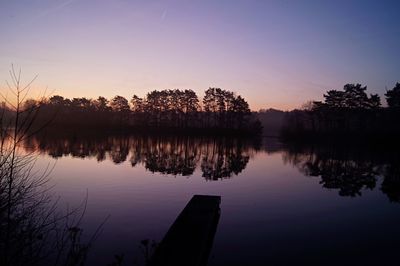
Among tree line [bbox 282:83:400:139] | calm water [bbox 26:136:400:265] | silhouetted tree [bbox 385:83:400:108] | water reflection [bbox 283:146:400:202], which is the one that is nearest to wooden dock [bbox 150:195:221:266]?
calm water [bbox 26:136:400:265]

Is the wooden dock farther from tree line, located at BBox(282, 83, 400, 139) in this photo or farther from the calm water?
tree line, located at BBox(282, 83, 400, 139)

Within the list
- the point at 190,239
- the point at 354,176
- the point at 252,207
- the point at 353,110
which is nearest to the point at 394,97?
the point at 353,110

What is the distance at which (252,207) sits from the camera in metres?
15.4

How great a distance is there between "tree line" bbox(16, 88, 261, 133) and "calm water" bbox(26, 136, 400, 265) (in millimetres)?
63738

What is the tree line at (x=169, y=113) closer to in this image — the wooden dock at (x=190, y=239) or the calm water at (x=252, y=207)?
the calm water at (x=252, y=207)

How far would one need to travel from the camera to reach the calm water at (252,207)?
396 inches

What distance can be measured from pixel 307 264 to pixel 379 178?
62.1 ft

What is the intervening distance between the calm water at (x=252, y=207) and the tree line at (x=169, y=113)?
2509 inches

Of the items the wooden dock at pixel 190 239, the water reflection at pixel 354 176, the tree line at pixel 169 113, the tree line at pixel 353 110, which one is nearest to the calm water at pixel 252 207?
the water reflection at pixel 354 176

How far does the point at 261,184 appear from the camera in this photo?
70.8 ft

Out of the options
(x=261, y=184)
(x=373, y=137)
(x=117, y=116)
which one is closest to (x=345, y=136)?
(x=373, y=137)

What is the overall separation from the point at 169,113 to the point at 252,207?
87.5 m

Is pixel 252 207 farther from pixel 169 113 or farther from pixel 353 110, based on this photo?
pixel 169 113

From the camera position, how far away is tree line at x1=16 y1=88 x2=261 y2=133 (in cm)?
9450
